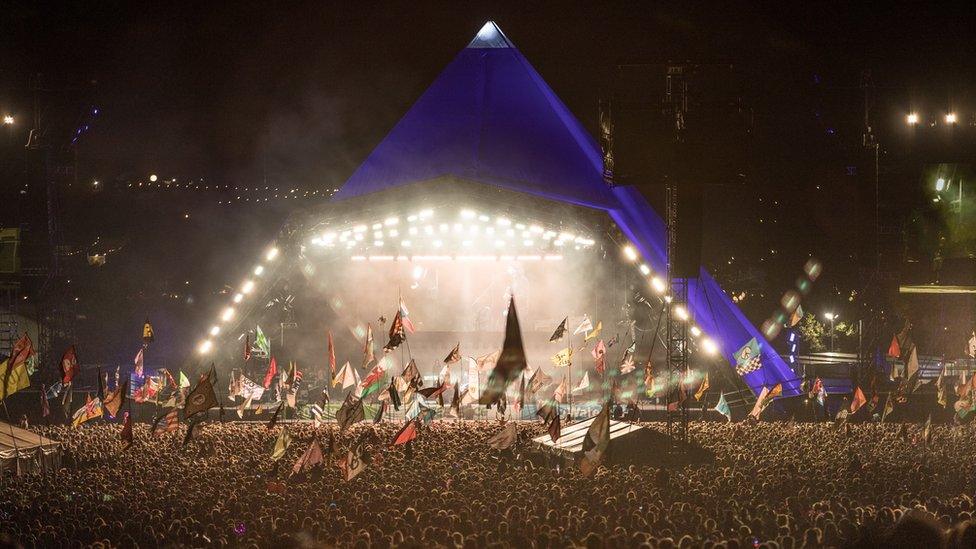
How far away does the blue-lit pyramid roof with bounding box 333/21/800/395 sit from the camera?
22.8m

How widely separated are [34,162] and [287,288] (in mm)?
12466

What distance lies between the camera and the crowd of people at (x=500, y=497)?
8.95m

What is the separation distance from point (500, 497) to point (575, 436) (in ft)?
18.6

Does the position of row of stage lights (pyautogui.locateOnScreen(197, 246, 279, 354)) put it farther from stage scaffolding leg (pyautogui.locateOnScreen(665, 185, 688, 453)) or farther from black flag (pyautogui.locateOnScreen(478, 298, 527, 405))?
black flag (pyautogui.locateOnScreen(478, 298, 527, 405))

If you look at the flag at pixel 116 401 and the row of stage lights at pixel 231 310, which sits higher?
the row of stage lights at pixel 231 310

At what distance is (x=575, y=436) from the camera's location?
53.4 feet

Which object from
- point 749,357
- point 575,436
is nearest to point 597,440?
point 575,436

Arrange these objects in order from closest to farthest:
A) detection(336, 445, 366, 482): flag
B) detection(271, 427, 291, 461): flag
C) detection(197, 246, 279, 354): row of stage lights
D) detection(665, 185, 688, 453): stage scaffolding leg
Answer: detection(336, 445, 366, 482): flag < detection(271, 427, 291, 461): flag < detection(665, 185, 688, 453): stage scaffolding leg < detection(197, 246, 279, 354): row of stage lights

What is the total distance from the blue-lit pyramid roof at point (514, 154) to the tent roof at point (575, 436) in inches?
217

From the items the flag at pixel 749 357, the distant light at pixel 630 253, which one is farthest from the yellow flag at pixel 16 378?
the flag at pixel 749 357

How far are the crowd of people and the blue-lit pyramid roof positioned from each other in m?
7.47

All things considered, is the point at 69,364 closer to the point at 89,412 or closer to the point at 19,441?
the point at 89,412

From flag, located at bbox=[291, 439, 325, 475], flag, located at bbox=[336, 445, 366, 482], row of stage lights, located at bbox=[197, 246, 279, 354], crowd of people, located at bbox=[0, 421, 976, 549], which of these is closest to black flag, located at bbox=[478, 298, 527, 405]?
crowd of people, located at bbox=[0, 421, 976, 549]

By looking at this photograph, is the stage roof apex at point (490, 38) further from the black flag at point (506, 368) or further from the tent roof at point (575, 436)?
→ the black flag at point (506, 368)
